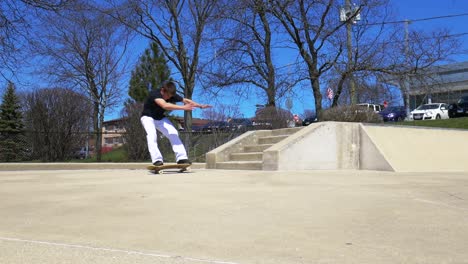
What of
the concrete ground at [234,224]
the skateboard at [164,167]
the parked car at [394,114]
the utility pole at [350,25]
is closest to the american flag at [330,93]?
the utility pole at [350,25]

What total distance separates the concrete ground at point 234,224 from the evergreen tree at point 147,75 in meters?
30.4

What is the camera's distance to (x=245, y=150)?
11.5m

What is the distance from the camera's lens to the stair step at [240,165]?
31.5 feet

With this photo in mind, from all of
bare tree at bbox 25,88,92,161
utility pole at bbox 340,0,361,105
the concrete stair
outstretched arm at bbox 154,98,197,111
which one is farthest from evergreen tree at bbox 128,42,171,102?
outstretched arm at bbox 154,98,197,111

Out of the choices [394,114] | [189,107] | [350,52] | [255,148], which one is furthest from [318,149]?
[394,114]

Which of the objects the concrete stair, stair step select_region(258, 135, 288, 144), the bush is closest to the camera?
the concrete stair

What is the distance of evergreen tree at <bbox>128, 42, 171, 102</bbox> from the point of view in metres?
36.1

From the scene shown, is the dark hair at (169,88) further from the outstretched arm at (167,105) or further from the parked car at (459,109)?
the parked car at (459,109)

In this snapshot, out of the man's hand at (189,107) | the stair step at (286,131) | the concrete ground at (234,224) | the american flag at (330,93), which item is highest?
the american flag at (330,93)

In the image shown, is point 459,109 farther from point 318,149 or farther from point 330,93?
point 318,149

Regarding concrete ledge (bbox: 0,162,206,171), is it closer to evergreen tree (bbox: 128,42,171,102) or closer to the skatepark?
the skatepark

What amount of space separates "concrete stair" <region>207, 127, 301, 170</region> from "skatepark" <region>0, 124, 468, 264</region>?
10.6 feet

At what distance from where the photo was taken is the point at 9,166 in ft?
43.2

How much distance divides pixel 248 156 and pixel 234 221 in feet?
22.2
